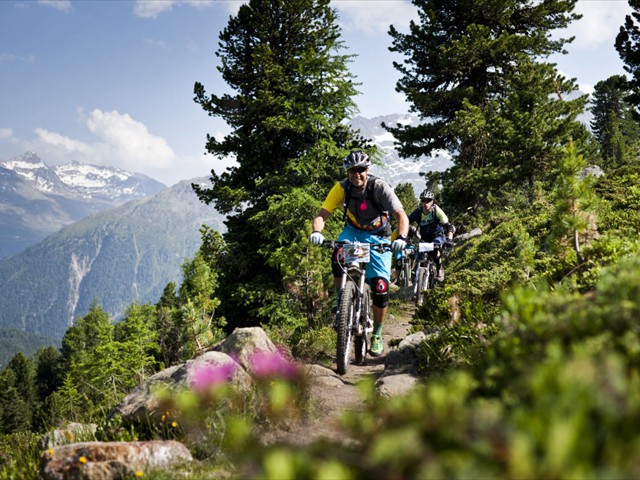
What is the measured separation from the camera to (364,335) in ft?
22.2

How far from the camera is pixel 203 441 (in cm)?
366

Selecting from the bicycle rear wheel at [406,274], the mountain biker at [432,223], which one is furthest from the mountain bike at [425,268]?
the bicycle rear wheel at [406,274]

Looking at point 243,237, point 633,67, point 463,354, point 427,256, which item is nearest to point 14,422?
point 243,237

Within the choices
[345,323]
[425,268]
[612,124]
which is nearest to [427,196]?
[425,268]

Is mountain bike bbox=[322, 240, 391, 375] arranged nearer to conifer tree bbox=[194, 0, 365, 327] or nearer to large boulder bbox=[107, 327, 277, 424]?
large boulder bbox=[107, 327, 277, 424]

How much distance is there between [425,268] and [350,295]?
5.39m

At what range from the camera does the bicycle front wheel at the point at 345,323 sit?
5773mm

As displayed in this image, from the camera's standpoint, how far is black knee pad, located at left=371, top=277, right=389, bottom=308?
638 centimetres

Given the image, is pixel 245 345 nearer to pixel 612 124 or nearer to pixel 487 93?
pixel 487 93

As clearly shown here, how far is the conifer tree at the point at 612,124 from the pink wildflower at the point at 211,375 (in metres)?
54.6

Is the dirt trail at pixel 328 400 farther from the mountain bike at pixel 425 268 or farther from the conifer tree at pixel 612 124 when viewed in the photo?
the conifer tree at pixel 612 124

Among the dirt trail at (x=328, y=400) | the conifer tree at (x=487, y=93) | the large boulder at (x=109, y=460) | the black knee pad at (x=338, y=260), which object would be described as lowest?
the dirt trail at (x=328, y=400)

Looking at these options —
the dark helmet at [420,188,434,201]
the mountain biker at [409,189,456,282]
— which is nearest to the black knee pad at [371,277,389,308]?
the mountain biker at [409,189,456,282]

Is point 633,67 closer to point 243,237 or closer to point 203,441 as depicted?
point 243,237
